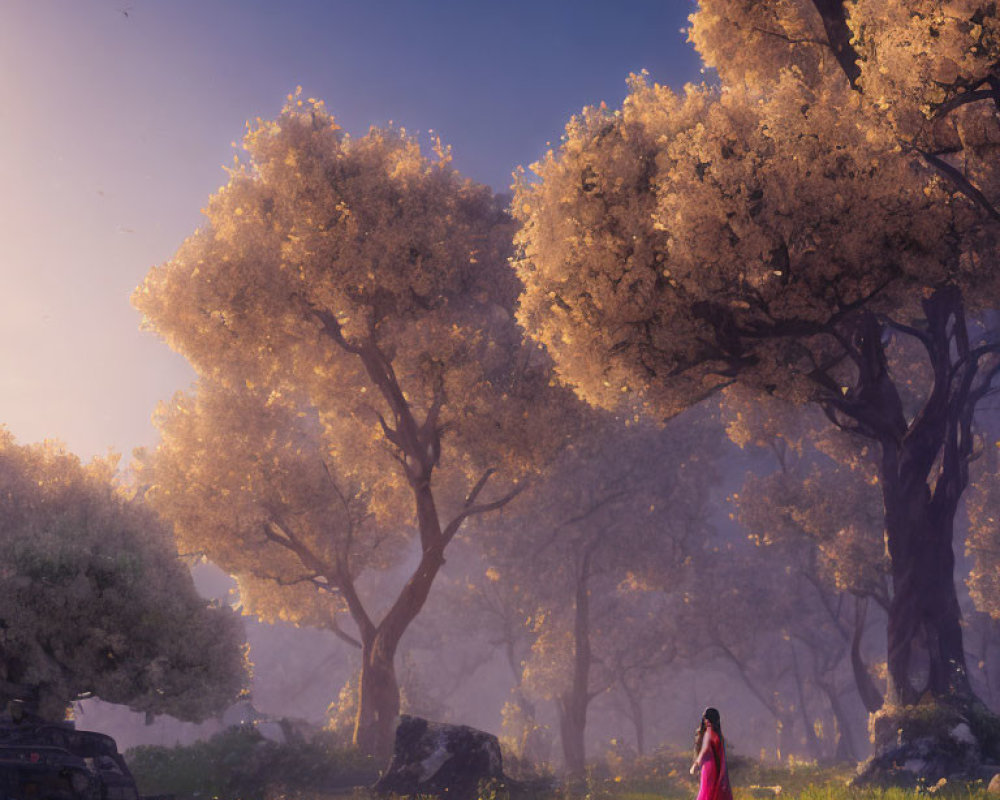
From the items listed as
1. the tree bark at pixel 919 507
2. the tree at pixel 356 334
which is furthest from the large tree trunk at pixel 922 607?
the tree at pixel 356 334

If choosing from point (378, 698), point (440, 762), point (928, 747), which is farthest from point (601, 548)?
point (928, 747)

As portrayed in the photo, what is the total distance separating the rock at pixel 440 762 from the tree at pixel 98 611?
444cm

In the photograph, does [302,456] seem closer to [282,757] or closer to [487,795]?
Result: [282,757]

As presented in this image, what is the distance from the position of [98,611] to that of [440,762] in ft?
29.4

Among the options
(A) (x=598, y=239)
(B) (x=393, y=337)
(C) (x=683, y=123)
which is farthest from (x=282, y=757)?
(C) (x=683, y=123)

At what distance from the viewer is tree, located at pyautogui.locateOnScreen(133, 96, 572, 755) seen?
21.5 metres

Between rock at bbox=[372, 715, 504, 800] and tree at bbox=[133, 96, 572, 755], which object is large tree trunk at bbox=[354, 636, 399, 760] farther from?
rock at bbox=[372, 715, 504, 800]

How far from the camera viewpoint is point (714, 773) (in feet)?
32.7

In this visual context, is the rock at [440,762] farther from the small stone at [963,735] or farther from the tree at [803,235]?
the small stone at [963,735]

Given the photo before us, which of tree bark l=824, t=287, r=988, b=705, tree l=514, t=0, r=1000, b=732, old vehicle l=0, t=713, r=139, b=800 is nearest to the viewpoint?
old vehicle l=0, t=713, r=139, b=800

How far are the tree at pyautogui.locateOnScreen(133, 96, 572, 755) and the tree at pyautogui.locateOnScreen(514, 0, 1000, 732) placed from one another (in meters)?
5.55

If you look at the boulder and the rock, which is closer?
the boulder

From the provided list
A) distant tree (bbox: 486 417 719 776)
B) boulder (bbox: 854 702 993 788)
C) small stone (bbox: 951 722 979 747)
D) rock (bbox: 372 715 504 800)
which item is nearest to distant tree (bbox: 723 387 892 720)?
distant tree (bbox: 486 417 719 776)

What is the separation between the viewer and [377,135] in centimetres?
2272
